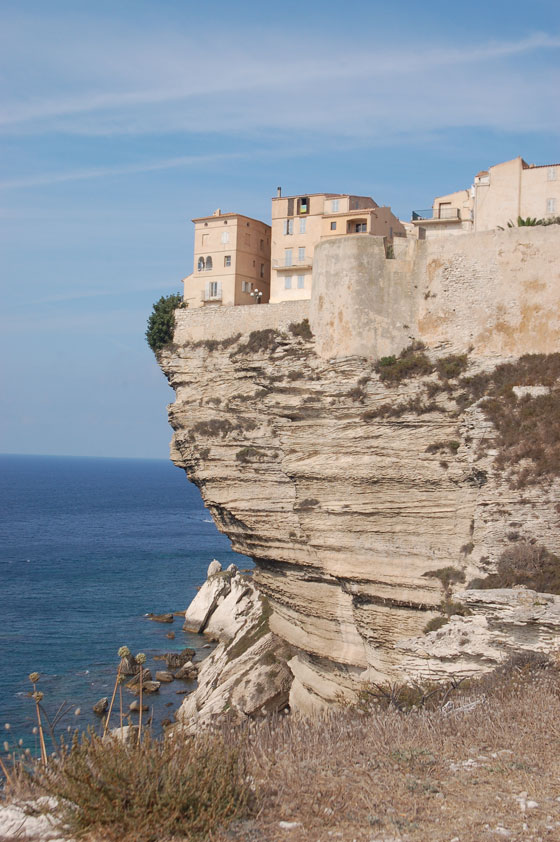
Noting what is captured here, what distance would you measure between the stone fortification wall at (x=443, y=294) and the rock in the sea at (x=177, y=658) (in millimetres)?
20771

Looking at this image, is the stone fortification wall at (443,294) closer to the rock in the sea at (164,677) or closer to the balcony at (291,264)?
Answer: the balcony at (291,264)

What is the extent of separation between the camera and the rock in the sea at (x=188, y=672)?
3900 centimetres

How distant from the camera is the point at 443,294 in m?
25.7

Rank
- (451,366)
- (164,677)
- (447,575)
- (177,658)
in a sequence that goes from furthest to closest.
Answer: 1. (177,658)
2. (164,677)
3. (451,366)
4. (447,575)

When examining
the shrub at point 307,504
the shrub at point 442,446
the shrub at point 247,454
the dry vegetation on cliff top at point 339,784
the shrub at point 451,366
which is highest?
the shrub at point 451,366

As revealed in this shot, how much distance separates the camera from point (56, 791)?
8.07 metres

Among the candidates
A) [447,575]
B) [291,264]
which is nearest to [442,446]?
[447,575]

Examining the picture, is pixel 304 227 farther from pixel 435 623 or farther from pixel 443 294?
pixel 435 623

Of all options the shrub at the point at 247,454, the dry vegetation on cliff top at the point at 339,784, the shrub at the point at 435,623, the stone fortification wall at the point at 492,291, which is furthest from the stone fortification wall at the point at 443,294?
the dry vegetation on cliff top at the point at 339,784

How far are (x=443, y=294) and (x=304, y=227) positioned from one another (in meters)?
10.6

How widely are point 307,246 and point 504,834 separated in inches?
1122

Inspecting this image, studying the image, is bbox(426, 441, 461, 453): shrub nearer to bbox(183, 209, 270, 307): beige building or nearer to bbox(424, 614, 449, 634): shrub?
bbox(424, 614, 449, 634): shrub

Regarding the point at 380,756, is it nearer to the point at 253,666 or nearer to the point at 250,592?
the point at 253,666

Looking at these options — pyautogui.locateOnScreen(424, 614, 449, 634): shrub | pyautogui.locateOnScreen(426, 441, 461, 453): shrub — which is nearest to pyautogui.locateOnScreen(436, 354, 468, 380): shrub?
pyautogui.locateOnScreen(426, 441, 461, 453): shrub
